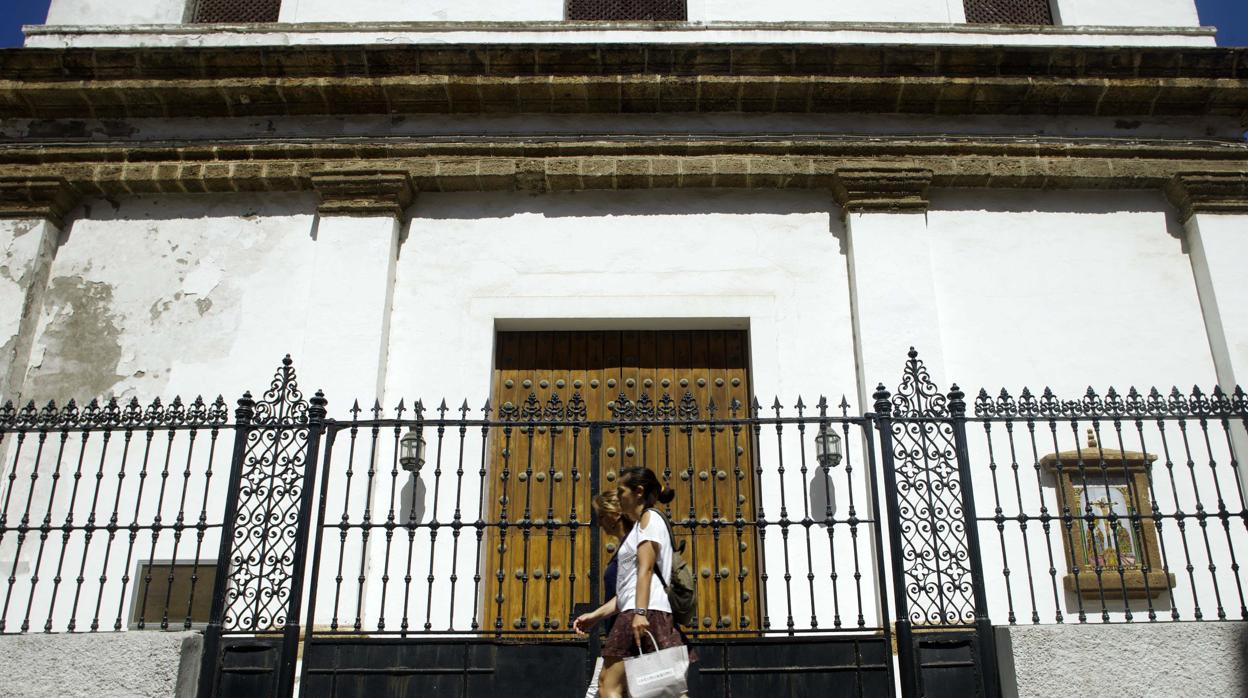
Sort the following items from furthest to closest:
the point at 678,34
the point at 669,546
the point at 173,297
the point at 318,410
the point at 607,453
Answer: the point at 678,34, the point at 173,297, the point at 607,453, the point at 318,410, the point at 669,546

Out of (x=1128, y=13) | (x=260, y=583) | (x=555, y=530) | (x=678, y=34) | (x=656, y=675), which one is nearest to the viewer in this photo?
(x=656, y=675)

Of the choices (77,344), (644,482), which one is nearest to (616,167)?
A: (644,482)

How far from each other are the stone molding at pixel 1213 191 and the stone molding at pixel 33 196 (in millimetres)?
9383

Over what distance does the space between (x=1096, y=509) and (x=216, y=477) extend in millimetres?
6477

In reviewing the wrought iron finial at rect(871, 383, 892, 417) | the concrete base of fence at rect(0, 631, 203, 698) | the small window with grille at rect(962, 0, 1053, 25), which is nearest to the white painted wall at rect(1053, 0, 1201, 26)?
the small window with grille at rect(962, 0, 1053, 25)

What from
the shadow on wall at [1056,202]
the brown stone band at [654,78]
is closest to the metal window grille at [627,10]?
the brown stone band at [654,78]

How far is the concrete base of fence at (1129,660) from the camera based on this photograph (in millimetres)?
4922

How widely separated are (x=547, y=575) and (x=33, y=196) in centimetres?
573

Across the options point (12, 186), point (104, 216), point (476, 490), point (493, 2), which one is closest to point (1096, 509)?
point (476, 490)

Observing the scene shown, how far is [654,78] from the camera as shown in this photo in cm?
848

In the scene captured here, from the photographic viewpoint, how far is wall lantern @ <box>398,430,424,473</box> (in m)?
6.71

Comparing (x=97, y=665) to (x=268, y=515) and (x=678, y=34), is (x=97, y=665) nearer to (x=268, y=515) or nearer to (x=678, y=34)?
(x=268, y=515)

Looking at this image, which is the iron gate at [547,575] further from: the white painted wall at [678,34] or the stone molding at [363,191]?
the white painted wall at [678,34]

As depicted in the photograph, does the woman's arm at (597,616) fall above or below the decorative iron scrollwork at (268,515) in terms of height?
below
